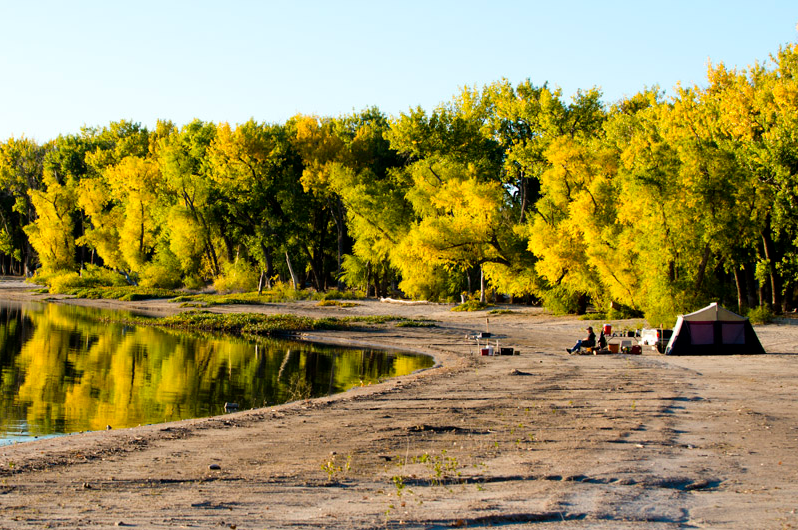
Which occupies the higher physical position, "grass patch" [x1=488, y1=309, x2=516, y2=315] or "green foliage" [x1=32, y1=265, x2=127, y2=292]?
"green foliage" [x1=32, y1=265, x2=127, y2=292]

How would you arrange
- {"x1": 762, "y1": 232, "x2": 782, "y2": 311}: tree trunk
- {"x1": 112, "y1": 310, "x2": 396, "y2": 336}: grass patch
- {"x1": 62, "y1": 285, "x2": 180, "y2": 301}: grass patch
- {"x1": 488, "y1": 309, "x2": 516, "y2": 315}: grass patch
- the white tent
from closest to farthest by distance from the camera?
the white tent < {"x1": 762, "y1": 232, "x2": 782, "y2": 311}: tree trunk < {"x1": 112, "y1": 310, "x2": 396, "y2": 336}: grass patch < {"x1": 488, "y1": 309, "x2": 516, "y2": 315}: grass patch < {"x1": 62, "y1": 285, "x2": 180, "y2": 301}: grass patch

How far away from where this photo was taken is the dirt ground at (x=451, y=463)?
366 inches

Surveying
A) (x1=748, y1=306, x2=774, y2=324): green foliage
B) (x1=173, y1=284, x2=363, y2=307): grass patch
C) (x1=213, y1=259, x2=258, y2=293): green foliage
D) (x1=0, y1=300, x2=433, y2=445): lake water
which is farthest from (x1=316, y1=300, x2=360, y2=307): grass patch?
Answer: (x1=748, y1=306, x2=774, y2=324): green foliage

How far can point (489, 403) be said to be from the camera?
18.6 metres

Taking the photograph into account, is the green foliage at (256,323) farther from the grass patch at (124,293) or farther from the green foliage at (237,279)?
the green foliage at (237,279)

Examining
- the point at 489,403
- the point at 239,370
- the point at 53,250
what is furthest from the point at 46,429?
the point at 53,250

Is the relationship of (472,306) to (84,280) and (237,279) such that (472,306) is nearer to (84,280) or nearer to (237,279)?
(237,279)

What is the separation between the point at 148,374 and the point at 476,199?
101 ft

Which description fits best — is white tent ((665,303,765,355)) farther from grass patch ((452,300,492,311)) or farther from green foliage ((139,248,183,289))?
green foliage ((139,248,183,289))

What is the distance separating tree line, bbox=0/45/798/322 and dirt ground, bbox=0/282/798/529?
784 inches

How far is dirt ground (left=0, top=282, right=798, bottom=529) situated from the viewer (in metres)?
9.29

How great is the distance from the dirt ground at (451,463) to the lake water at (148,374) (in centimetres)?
297

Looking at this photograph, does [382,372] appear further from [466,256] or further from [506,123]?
[506,123]

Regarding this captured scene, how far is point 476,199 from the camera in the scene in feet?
178
